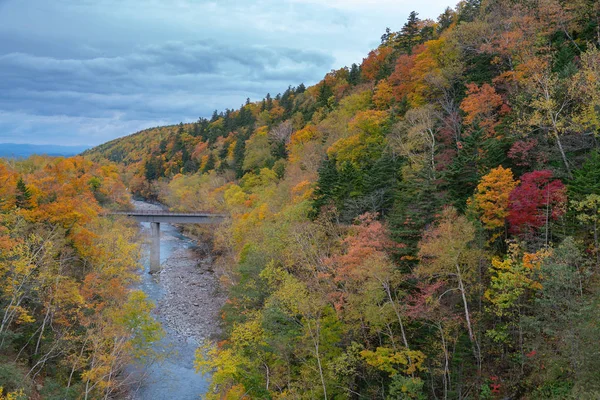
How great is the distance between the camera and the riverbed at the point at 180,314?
30781mm

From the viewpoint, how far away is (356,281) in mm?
24625

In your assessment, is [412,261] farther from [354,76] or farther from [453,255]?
[354,76]

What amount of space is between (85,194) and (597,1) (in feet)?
169

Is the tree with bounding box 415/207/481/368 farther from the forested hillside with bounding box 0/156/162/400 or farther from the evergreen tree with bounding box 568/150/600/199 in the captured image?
the forested hillside with bounding box 0/156/162/400

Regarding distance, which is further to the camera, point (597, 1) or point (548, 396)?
point (597, 1)

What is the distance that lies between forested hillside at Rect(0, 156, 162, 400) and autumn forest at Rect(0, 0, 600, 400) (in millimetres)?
178

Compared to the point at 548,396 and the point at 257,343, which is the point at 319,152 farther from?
the point at 548,396

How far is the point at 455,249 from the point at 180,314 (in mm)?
32194

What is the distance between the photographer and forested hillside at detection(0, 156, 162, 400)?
24.3 m

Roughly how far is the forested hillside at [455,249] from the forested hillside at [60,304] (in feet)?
20.3

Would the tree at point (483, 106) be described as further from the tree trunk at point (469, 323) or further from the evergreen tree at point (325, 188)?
the tree trunk at point (469, 323)

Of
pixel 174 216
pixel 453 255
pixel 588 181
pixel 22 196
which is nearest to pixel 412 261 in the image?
pixel 453 255

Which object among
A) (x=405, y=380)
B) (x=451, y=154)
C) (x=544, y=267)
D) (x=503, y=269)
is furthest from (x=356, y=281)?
(x=451, y=154)

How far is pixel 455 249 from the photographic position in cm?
2144
